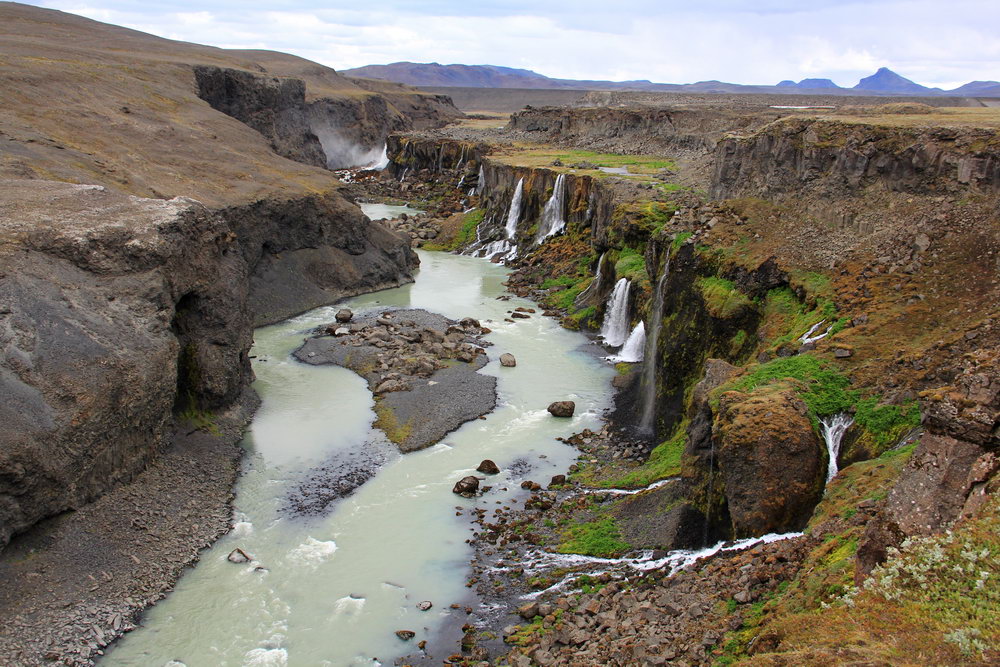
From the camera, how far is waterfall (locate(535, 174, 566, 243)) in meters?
52.1

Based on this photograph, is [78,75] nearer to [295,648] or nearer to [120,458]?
[120,458]

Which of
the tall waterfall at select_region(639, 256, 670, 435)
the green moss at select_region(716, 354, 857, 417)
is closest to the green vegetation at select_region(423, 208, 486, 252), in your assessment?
the tall waterfall at select_region(639, 256, 670, 435)

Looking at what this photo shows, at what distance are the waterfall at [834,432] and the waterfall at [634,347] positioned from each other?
588 inches

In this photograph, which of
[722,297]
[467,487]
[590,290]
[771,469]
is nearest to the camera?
[771,469]

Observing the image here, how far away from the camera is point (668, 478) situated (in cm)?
2044

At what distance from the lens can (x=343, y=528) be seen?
2080cm

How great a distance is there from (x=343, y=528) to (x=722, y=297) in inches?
545

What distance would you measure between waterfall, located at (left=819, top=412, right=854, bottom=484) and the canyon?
0.21ft

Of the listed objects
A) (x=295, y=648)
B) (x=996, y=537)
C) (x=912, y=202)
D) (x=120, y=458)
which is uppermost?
(x=912, y=202)

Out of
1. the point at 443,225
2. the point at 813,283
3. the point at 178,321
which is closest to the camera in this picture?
the point at 813,283

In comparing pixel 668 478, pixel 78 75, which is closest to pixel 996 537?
pixel 668 478

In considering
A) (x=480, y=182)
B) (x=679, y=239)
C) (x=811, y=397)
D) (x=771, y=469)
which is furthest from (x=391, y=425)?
(x=480, y=182)

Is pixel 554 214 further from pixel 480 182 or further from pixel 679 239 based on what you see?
pixel 679 239

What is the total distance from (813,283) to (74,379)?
67.3ft
